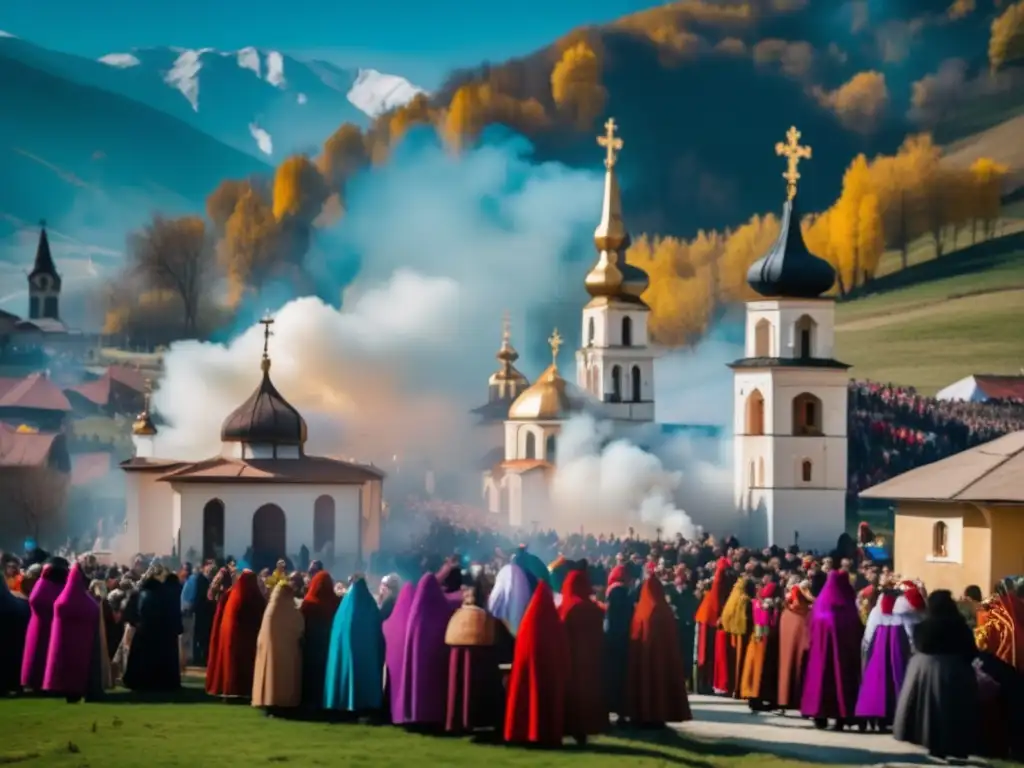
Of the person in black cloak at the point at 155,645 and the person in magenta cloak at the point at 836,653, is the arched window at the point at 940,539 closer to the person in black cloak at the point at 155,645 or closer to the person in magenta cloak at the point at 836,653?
the person in magenta cloak at the point at 836,653

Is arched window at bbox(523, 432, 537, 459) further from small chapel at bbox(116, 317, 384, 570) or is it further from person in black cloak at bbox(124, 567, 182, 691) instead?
person in black cloak at bbox(124, 567, 182, 691)

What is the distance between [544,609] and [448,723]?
1159mm

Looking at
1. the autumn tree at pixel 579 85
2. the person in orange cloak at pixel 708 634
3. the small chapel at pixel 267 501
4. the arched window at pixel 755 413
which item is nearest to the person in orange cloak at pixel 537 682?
the person in orange cloak at pixel 708 634

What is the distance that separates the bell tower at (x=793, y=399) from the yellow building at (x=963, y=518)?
24.2m

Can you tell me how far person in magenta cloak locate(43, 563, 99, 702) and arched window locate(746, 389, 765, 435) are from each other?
40813mm

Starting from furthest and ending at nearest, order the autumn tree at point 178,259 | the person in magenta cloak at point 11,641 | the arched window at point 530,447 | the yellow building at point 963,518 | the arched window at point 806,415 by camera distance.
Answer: the autumn tree at point 178,259 < the arched window at point 530,447 < the arched window at point 806,415 < the yellow building at point 963,518 < the person in magenta cloak at point 11,641

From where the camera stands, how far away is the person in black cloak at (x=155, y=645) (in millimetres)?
20406

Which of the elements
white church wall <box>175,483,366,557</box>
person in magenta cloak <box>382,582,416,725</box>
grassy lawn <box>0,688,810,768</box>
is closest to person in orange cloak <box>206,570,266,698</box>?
grassy lawn <box>0,688,810,768</box>

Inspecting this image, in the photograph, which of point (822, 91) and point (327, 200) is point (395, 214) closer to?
point (327, 200)

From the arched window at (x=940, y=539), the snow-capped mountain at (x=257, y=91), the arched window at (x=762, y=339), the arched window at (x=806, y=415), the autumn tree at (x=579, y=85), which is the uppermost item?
the autumn tree at (x=579, y=85)

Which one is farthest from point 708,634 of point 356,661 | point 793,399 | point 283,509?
point 793,399

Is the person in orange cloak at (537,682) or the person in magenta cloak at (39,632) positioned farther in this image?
the person in magenta cloak at (39,632)

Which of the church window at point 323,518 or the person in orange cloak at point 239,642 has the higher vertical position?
the church window at point 323,518

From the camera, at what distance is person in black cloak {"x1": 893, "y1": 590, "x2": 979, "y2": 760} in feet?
56.2
